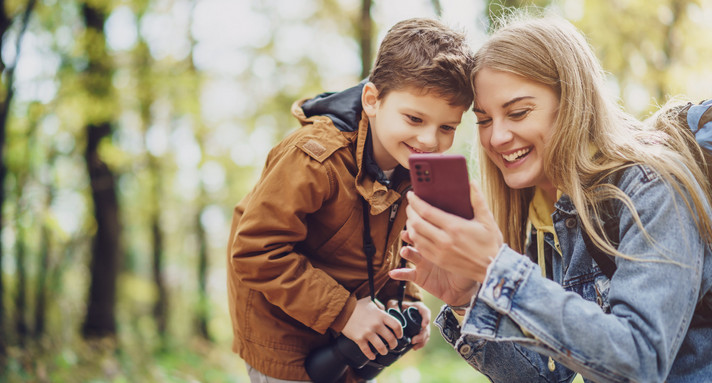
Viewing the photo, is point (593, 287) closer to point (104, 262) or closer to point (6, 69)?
point (6, 69)

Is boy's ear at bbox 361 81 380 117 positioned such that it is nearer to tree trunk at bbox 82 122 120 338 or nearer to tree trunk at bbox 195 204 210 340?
tree trunk at bbox 82 122 120 338

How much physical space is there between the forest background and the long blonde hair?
218 centimetres

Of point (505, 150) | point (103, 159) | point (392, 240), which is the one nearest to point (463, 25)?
point (505, 150)

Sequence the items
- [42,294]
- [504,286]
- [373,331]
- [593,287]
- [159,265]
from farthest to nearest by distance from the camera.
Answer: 1. [159,265]
2. [42,294]
3. [373,331]
4. [593,287]
5. [504,286]

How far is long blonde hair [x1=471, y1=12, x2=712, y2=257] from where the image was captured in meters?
1.74

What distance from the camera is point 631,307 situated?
1.49 m

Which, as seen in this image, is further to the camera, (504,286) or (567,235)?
(567,235)

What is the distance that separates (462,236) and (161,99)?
743 cm

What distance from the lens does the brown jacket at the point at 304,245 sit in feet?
6.69

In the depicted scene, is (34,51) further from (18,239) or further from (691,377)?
(691,377)

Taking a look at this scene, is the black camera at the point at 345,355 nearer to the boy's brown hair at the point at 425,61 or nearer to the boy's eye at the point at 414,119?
the boy's eye at the point at 414,119

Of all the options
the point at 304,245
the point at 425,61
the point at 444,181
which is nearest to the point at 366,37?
the point at 425,61

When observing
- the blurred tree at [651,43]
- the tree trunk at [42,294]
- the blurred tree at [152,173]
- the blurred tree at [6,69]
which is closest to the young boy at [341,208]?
the blurred tree at [6,69]

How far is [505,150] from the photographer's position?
6.72ft
